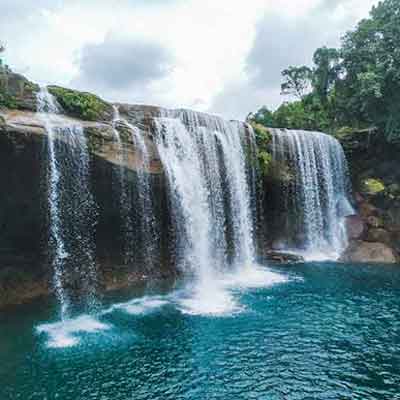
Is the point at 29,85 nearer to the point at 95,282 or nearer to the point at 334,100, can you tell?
the point at 95,282

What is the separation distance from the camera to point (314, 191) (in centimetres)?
2045

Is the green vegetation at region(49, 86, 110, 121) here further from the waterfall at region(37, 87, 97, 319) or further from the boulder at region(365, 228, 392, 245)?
the boulder at region(365, 228, 392, 245)

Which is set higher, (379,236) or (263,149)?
(263,149)

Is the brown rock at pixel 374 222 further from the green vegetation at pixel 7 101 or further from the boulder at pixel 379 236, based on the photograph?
the green vegetation at pixel 7 101

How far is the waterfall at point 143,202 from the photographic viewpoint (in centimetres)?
1370

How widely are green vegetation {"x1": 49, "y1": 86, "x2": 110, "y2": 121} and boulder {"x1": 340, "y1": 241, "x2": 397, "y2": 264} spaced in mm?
14144

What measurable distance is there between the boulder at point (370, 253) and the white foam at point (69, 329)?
13190 millimetres

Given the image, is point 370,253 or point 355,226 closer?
point 370,253

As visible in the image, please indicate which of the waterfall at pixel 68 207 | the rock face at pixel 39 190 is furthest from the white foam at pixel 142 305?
the rock face at pixel 39 190

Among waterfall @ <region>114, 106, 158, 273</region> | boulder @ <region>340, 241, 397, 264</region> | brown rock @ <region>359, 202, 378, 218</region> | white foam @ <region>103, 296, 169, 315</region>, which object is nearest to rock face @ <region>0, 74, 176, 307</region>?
waterfall @ <region>114, 106, 158, 273</region>

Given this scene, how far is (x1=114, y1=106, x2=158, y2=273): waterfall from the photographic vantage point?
13.7 m

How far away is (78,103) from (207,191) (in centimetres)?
652

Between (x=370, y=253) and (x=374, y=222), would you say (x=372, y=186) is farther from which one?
(x=370, y=253)

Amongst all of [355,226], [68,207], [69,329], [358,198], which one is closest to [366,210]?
[358,198]
